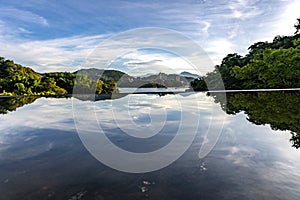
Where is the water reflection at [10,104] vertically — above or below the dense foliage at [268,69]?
below

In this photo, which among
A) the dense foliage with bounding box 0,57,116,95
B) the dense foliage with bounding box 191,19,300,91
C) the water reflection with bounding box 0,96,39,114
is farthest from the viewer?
the dense foliage with bounding box 0,57,116,95

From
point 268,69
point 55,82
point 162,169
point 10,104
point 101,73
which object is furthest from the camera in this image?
point 101,73

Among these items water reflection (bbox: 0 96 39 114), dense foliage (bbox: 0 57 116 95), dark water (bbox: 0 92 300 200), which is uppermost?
dense foliage (bbox: 0 57 116 95)

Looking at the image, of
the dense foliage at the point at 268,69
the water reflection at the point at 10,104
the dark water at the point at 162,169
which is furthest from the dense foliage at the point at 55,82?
the dark water at the point at 162,169

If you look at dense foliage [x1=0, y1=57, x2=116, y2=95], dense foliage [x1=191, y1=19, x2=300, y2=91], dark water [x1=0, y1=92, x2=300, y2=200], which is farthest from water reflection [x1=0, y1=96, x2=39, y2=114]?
dense foliage [x1=191, y1=19, x2=300, y2=91]

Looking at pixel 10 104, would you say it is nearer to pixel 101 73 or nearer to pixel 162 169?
pixel 162 169

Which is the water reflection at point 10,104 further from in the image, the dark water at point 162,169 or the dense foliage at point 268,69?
the dense foliage at point 268,69

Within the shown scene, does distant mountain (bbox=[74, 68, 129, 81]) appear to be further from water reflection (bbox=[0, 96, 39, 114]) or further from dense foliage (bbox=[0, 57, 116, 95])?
water reflection (bbox=[0, 96, 39, 114])

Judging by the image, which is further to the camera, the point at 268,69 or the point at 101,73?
the point at 101,73

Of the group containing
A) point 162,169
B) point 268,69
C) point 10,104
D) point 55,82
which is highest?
point 268,69

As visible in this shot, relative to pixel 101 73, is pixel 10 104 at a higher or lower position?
lower

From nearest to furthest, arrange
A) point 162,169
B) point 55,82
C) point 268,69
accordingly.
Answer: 1. point 162,169
2. point 268,69
3. point 55,82

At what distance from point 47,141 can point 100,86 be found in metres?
39.6

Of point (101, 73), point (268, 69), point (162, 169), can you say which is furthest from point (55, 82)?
point (162, 169)
